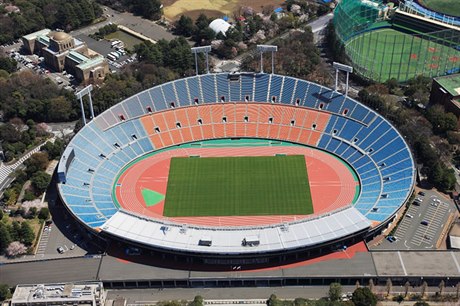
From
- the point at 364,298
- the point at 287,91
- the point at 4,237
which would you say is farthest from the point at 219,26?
the point at 364,298

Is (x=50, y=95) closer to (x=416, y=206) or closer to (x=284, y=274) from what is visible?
(x=284, y=274)

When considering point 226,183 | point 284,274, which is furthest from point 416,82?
point 284,274

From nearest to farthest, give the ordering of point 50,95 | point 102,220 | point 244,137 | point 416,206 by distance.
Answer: point 102,220, point 416,206, point 244,137, point 50,95

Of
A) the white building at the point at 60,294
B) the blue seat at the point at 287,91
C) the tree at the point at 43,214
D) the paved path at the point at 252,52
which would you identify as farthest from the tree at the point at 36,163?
the paved path at the point at 252,52

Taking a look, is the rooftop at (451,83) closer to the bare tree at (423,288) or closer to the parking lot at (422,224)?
the parking lot at (422,224)

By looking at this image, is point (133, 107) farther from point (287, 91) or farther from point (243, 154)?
point (287, 91)
